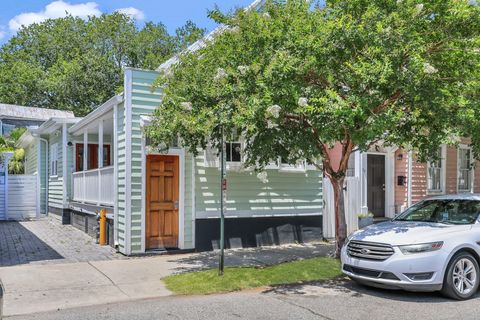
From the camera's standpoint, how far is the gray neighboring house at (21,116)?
2641 cm

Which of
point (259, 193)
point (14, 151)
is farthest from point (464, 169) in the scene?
point (14, 151)

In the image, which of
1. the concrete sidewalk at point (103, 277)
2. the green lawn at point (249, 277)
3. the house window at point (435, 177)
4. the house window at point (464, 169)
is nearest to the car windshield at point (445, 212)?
the green lawn at point (249, 277)

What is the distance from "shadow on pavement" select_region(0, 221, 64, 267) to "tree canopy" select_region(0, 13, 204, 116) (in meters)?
22.6

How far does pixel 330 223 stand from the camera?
1336 cm

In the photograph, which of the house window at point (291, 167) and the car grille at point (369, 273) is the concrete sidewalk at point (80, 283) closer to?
the car grille at point (369, 273)

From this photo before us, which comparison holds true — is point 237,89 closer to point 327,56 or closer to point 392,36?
point 327,56

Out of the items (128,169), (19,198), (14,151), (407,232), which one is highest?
(14,151)

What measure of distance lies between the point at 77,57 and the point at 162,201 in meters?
29.5

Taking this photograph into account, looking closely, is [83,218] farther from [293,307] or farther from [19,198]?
[293,307]

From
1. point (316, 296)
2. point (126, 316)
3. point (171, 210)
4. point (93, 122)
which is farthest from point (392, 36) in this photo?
point (93, 122)

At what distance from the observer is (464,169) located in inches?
707

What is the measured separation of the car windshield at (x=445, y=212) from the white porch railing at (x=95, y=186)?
6.83 metres

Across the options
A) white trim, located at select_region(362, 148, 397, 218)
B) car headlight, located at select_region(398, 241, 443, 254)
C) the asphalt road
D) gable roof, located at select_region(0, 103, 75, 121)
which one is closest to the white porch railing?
the asphalt road

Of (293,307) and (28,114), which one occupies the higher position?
(28,114)
